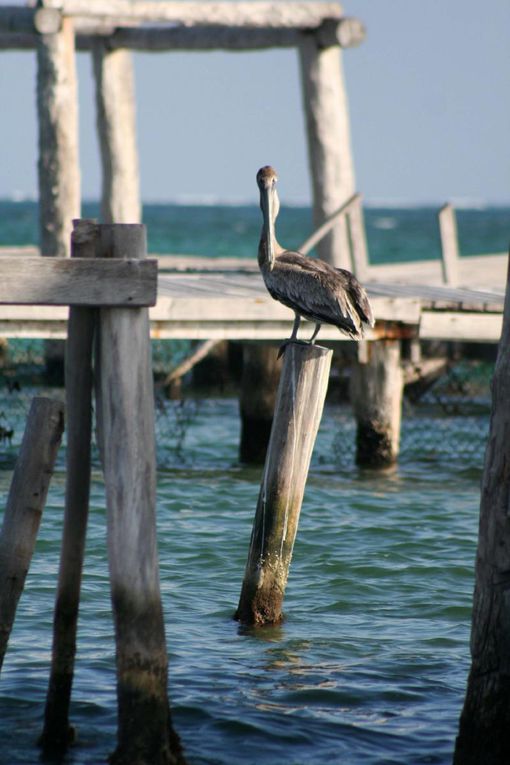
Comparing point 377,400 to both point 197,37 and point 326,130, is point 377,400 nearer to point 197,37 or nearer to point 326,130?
point 326,130

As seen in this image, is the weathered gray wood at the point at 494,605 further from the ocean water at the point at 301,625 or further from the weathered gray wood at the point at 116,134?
the weathered gray wood at the point at 116,134

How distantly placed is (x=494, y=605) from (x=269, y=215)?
12.1 ft

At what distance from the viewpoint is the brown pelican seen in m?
7.35

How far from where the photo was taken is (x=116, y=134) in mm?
15250

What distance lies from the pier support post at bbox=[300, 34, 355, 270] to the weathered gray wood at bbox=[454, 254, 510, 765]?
814 cm

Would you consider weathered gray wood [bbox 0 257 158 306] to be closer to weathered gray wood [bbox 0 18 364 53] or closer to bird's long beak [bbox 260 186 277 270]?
bird's long beak [bbox 260 186 277 270]

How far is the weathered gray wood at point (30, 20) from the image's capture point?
11.7 meters

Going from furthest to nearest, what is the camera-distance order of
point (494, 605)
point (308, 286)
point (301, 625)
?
1. point (308, 286)
2. point (301, 625)
3. point (494, 605)

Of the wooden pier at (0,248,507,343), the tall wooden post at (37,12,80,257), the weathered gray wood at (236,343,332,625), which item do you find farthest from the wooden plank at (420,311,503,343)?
the weathered gray wood at (236,343,332,625)

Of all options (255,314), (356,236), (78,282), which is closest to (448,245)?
(356,236)

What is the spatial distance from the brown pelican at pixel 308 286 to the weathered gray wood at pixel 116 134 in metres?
7.64

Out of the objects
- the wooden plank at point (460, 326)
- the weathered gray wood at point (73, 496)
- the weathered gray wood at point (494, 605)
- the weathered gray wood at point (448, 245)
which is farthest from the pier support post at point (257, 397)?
the weathered gray wood at point (494, 605)

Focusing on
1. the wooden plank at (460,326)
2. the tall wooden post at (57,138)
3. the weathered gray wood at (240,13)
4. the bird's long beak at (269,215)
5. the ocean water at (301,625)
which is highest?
the weathered gray wood at (240,13)

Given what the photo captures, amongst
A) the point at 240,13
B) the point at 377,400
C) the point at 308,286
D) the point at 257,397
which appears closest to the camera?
the point at 308,286
